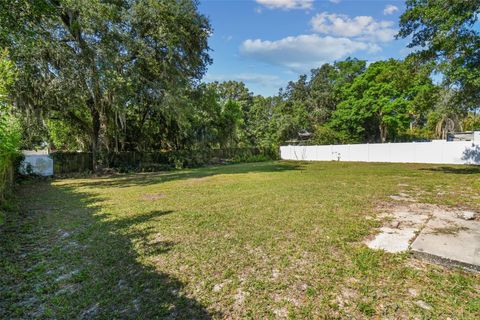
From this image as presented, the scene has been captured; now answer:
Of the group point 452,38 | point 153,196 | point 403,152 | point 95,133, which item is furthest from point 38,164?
point 403,152

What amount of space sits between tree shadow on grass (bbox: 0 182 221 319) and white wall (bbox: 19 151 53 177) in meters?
7.17

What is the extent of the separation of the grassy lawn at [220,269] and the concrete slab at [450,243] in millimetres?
116

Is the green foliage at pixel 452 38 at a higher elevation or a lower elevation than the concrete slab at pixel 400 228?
higher

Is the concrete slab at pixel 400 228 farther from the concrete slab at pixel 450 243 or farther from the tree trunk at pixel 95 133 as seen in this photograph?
the tree trunk at pixel 95 133

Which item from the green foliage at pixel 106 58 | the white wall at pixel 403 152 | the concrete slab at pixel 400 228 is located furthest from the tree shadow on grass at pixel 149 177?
the concrete slab at pixel 400 228

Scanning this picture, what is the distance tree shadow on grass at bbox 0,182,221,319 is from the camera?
6.24 feet

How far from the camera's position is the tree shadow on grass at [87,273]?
190 cm

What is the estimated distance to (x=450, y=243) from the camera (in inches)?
106

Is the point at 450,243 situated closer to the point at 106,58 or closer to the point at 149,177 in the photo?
the point at 149,177

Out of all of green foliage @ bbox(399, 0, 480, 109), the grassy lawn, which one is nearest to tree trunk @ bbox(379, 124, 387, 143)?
green foliage @ bbox(399, 0, 480, 109)

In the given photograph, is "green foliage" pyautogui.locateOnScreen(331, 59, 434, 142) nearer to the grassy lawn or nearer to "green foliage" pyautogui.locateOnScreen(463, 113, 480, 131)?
"green foliage" pyautogui.locateOnScreen(463, 113, 480, 131)

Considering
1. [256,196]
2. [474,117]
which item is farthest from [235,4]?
[474,117]

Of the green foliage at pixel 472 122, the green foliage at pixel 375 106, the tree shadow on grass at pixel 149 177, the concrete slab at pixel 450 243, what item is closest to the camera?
the concrete slab at pixel 450 243

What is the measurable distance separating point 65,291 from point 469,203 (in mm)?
6098
